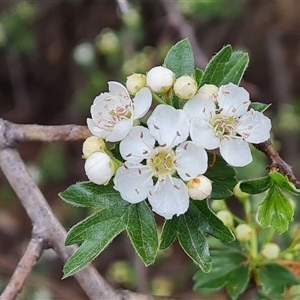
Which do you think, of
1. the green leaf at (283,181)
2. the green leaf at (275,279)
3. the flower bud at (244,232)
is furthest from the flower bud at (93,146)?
the green leaf at (275,279)

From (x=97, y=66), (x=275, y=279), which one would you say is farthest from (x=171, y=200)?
(x=97, y=66)

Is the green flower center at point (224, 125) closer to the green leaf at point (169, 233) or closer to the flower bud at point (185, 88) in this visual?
the flower bud at point (185, 88)

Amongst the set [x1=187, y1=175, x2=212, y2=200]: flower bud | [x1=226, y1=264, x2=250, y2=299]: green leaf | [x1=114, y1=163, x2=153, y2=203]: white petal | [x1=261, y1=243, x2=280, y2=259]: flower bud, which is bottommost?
[x1=226, y1=264, x2=250, y2=299]: green leaf

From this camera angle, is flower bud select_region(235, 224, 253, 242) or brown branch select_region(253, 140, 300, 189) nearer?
brown branch select_region(253, 140, 300, 189)

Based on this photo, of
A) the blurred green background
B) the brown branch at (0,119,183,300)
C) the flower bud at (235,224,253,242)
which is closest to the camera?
the brown branch at (0,119,183,300)

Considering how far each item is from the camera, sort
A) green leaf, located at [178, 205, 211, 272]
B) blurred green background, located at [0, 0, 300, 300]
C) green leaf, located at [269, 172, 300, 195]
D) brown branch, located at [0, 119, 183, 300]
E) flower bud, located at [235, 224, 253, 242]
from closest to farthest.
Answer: green leaf, located at [269, 172, 300, 195] → green leaf, located at [178, 205, 211, 272] → brown branch, located at [0, 119, 183, 300] → flower bud, located at [235, 224, 253, 242] → blurred green background, located at [0, 0, 300, 300]

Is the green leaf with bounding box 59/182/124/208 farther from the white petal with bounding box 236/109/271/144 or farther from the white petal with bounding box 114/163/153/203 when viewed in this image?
the white petal with bounding box 236/109/271/144

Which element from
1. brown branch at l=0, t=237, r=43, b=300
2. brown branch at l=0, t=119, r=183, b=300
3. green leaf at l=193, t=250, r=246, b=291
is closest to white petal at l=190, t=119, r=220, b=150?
brown branch at l=0, t=119, r=183, b=300
